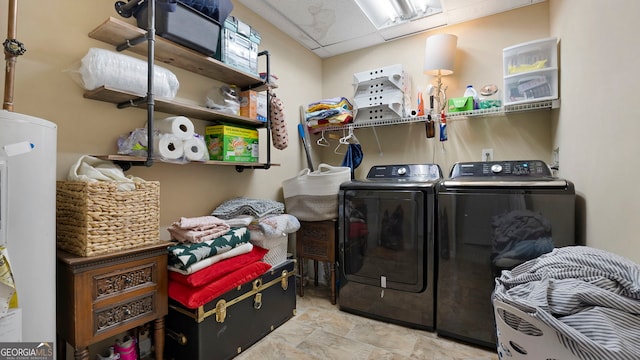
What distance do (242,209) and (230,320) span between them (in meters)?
0.69

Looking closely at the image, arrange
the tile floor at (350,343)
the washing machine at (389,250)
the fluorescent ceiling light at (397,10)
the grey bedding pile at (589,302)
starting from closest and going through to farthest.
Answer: the grey bedding pile at (589,302), the tile floor at (350,343), the washing machine at (389,250), the fluorescent ceiling light at (397,10)

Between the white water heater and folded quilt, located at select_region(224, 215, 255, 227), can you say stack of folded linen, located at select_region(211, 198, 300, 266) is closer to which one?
folded quilt, located at select_region(224, 215, 255, 227)

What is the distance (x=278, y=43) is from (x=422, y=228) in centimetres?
198

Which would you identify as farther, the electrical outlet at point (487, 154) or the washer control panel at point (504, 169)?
the electrical outlet at point (487, 154)

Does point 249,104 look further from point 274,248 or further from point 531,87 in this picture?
point 531,87

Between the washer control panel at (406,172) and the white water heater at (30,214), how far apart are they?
2.10m

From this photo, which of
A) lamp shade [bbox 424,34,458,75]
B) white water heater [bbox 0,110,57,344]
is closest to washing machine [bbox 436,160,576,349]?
lamp shade [bbox 424,34,458,75]

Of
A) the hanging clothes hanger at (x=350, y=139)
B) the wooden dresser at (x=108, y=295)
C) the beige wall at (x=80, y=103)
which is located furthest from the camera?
the hanging clothes hanger at (x=350, y=139)

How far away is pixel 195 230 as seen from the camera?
5.03 ft

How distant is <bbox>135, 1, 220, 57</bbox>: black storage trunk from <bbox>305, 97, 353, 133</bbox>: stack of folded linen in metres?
1.23

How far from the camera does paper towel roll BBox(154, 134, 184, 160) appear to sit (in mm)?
1436

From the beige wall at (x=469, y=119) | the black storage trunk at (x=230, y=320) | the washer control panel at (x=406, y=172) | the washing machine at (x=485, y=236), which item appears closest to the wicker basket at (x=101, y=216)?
the black storage trunk at (x=230, y=320)

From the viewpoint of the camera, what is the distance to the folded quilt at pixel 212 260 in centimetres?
137

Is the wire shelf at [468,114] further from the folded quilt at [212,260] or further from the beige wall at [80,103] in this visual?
the folded quilt at [212,260]
